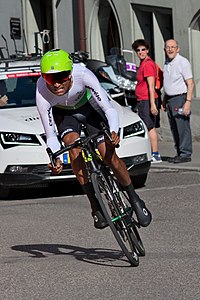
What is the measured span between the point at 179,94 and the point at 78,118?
6.84 metres

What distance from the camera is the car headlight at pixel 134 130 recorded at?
12019 millimetres

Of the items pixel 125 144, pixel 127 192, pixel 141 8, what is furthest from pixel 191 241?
pixel 141 8

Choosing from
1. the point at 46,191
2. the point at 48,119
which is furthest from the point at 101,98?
the point at 46,191

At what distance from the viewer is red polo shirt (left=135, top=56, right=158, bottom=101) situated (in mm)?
14594

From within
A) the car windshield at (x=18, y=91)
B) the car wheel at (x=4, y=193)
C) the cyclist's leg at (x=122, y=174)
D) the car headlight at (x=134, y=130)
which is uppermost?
the cyclist's leg at (x=122, y=174)

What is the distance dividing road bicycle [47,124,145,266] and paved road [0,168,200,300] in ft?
0.63

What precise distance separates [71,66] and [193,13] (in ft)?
35.3

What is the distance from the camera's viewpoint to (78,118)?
26.2ft

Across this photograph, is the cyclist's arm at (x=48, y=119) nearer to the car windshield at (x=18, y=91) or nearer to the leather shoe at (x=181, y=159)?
the car windshield at (x=18, y=91)

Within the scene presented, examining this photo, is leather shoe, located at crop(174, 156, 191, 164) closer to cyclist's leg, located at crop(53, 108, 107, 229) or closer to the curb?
the curb

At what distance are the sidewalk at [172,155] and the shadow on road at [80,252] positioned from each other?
5273 mm

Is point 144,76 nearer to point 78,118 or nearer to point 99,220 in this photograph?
point 78,118

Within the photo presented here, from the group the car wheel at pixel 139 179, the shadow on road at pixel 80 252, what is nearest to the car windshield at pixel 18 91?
the car wheel at pixel 139 179

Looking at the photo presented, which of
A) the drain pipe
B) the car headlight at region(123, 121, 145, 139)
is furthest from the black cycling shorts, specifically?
the drain pipe
